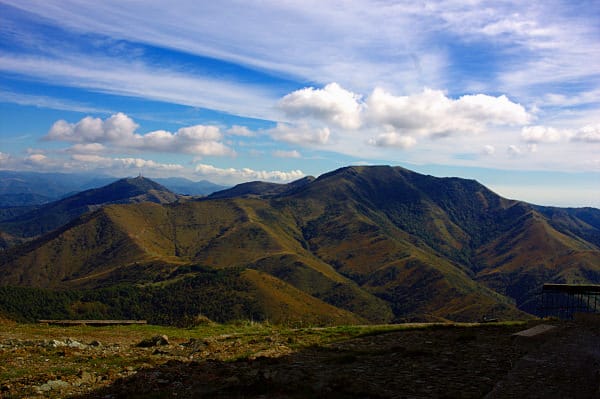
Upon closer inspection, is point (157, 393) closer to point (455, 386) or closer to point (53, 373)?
point (53, 373)

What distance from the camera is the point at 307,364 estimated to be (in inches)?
545

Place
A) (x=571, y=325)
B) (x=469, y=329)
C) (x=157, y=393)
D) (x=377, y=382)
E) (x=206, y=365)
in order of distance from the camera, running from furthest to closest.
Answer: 1. (x=469, y=329)
2. (x=571, y=325)
3. (x=206, y=365)
4. (x=377, y=382)
5. (x=157, y=393)

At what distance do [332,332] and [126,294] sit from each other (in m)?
192

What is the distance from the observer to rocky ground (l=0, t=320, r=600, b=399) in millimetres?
10289

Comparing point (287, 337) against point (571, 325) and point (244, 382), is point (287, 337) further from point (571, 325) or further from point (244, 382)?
point (571, 325)

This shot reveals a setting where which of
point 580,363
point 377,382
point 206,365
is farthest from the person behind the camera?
point 206,365

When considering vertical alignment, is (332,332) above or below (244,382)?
below

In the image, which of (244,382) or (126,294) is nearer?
(244,382)

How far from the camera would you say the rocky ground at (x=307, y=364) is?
10289 millimetres

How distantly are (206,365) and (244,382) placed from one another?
3.13m

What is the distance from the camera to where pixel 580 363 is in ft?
39.0

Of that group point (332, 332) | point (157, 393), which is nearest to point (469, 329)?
point (332, 332)

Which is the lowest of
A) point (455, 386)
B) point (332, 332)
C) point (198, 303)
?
point (198, 303)

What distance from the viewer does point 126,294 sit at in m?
191
